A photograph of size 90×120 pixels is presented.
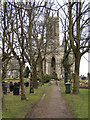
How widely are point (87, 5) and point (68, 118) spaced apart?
1369 cm

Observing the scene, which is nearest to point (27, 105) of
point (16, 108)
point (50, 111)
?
point (16, 108)

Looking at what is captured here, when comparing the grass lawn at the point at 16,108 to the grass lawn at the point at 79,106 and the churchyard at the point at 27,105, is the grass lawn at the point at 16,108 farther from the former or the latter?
the grass lawn at the point at 79,106

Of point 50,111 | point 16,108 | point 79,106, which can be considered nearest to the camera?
point 50,111

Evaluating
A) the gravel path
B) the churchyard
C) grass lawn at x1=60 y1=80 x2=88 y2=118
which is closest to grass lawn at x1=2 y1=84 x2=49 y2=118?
the churchyard

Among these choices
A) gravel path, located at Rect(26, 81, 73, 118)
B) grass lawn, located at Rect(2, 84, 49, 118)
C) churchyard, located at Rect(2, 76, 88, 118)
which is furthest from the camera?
churchyard, located at Rect(2, 76, 88, 118)

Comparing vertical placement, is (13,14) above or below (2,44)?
above

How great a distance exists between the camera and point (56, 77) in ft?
213

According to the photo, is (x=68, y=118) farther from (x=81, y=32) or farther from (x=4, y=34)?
(x=81, y=32)

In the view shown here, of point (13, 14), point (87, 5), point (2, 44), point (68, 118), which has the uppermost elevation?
point (87, 5)

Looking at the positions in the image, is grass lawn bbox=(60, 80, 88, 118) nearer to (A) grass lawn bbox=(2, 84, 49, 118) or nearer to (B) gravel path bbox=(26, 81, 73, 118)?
(B) gravel path bbox=(26, 81, 73, 118)

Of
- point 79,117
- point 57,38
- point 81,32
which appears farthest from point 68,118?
point 57,38

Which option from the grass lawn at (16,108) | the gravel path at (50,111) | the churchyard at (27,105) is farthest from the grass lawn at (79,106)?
the grass lawn at (16,108)

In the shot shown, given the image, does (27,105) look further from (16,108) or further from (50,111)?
(50,111)

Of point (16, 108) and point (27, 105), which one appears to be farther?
point (27, 105)
